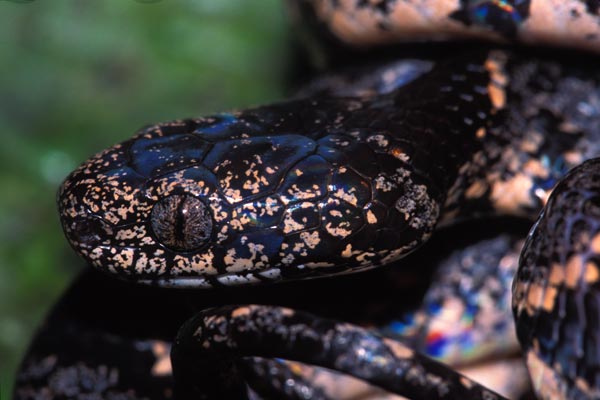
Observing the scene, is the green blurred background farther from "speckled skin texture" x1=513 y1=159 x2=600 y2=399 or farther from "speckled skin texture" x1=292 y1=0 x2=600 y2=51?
"speckled skin texture" x1=513 y1=159 x2=600 y2=399

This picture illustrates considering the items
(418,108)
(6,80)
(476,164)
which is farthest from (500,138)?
(6,80)

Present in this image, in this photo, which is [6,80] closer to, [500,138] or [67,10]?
[67,10]

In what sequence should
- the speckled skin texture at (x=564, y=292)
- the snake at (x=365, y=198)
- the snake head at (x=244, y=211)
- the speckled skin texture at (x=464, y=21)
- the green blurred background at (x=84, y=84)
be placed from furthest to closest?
the green blurred background at (x=84, y=84) < the speckled skin texture at (x=464, y=21) < the snake head at (x=244, y=211) < the snake at (x=365, y=198) < the speckled skin texture at (x=564, y=292)

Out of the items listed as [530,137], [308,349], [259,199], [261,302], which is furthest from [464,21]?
[308,349]

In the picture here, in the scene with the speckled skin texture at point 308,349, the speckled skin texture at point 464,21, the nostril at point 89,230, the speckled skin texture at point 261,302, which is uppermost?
the speckled skin texture at point 464,21

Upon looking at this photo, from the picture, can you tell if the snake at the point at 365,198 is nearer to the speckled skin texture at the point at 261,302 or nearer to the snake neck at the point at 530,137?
the snake neck at the point at 530,137

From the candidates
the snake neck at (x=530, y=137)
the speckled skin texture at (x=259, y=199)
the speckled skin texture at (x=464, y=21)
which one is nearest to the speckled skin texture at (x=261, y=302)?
the snake neck at (x=530, y=137)

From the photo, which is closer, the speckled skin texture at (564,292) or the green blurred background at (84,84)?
the speckled skin texture at (564,292)
